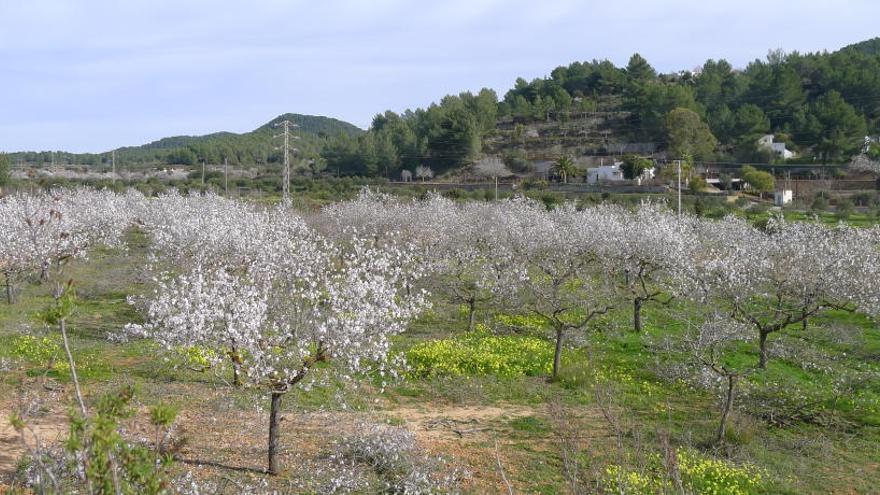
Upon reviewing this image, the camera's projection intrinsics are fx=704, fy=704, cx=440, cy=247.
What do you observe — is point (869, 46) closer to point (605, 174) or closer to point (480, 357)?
point (605, 174)

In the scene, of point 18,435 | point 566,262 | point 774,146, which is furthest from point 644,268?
point 774,146

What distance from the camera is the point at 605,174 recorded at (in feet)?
253

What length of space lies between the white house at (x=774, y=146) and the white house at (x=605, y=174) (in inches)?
652

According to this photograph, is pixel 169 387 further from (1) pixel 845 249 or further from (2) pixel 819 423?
(1) pixel 845 249

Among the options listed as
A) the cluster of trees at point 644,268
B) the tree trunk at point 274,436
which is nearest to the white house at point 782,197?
the cluster of trees at point 644,268

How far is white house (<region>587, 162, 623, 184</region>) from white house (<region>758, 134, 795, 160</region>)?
1656 centimetres

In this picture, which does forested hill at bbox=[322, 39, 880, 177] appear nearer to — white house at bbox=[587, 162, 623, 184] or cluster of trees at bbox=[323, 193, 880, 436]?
white house at bbox=[587, 162, 623, 184]

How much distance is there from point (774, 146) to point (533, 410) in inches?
2976

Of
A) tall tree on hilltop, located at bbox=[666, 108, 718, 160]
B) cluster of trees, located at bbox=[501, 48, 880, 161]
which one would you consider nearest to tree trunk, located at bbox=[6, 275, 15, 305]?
tall tree on hilltop, located at bbox=[666, 108, 718, 160]

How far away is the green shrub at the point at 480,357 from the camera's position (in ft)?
60.2

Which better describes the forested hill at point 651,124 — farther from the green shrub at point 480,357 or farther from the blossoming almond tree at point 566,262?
the green shrub at point 480,357

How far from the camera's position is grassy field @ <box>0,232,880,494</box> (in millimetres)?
12148

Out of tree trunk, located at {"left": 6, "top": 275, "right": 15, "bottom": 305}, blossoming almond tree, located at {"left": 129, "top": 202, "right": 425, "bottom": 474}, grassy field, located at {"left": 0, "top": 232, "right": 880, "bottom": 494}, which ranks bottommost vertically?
grassy field, located at {"left": 0, "top": 232, "right": 880, "bottom": 494}

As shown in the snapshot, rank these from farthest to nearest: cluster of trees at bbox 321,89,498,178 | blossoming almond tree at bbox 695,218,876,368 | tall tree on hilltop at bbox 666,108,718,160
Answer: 1. cluster of trees at bbox 321,89,498,178
2. tall tree on hilltop at bbox 666,108,718,160
3. blossoming almond tree at bbox 695,218,876,368
